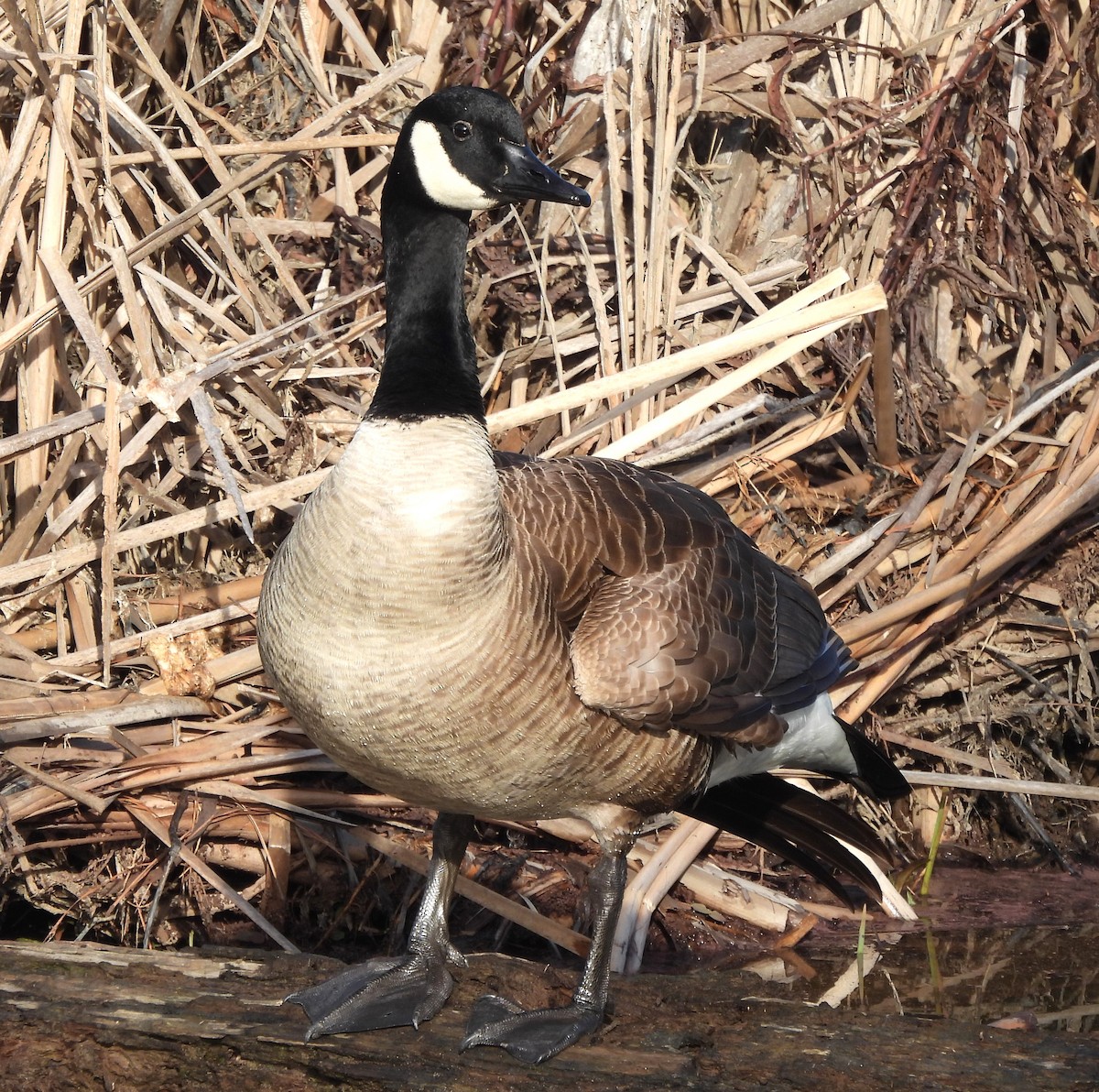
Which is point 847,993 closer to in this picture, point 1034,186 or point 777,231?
point 777,231

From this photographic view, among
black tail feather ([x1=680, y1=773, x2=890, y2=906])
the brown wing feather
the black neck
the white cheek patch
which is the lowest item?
black tail feather ([x1=680, y1=773, x2=890, y2=906])

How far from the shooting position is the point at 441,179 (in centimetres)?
364

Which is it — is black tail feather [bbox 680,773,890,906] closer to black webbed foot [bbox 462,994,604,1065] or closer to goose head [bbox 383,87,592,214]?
black webbed foot [bbox 462,994,604,1065]

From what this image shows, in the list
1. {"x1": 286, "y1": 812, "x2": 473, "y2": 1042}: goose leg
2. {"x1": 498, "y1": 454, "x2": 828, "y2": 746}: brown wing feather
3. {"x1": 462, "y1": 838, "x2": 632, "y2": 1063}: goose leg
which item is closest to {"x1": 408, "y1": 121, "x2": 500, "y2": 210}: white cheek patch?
{"x1": 498, "y1": 454, "x2": 828, "y2": 746}: brown wing feather

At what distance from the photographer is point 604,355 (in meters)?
5.80

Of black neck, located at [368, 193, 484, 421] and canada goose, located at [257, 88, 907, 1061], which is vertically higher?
black neck, located at [368, 193, 484, 421]

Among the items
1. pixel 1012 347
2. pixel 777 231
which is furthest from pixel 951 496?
pixel 777 231

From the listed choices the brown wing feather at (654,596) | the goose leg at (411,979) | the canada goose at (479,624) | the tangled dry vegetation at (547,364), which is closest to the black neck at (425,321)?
the canada goose at (479,624)

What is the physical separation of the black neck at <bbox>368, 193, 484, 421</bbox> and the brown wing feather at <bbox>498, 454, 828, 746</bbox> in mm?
432

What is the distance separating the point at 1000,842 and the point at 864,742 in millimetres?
1291

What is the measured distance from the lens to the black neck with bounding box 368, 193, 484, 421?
3.48m

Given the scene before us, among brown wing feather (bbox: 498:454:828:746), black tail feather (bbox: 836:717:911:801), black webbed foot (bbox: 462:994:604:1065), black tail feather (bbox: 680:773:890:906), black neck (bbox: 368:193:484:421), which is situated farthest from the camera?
black tail feather (bbox: 836:717:911:801)

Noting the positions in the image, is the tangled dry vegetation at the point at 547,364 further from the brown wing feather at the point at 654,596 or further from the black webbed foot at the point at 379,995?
the black webbed foot at the point at 379,995

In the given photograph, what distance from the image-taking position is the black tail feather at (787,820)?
14.7 ft
